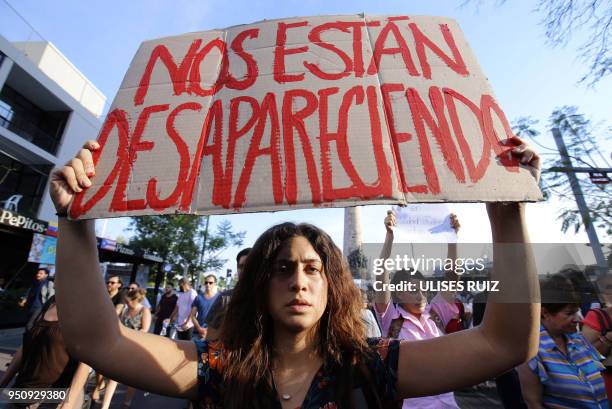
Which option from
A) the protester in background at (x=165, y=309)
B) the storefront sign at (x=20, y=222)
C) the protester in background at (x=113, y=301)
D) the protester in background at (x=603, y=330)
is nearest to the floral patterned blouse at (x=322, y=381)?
the protester in background at (x=603, y=330)

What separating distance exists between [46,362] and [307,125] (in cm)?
299

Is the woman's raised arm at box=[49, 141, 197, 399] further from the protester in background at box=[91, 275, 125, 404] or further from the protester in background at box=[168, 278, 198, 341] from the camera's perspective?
the protester in background at box=[168, 278, 198, 341]

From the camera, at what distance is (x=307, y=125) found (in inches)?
49.8

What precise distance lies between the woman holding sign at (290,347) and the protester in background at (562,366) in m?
1.45

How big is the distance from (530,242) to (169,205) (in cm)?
121

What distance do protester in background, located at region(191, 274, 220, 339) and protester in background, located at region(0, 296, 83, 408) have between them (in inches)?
109

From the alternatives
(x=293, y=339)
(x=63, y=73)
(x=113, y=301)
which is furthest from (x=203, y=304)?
(x=63, y=73)

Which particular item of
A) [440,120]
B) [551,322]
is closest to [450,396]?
[551,322]

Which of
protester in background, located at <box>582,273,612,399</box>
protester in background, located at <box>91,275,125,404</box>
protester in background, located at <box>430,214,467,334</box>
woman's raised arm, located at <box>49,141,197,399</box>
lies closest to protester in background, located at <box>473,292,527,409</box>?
protester in background, located at <box>430,214,467,334</box>

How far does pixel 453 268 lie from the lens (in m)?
2.53

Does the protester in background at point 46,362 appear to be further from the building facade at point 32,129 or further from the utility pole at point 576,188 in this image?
the building facade at point 32,129

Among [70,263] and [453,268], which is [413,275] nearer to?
[453,268]

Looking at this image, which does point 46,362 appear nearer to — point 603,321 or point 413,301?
point 413,301

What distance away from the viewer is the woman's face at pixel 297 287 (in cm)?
129
